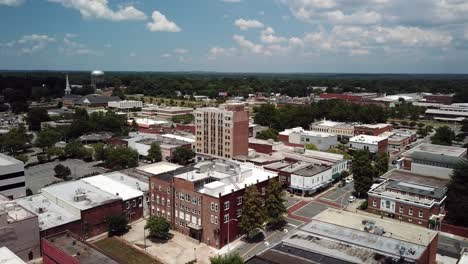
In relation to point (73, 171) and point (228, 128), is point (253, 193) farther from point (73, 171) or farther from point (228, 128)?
point (73, 171)

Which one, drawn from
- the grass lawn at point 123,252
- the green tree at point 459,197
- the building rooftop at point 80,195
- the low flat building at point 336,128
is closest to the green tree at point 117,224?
the grass lawn at point 123,252

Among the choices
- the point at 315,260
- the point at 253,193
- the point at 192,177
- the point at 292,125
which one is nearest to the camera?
the point at 315,260

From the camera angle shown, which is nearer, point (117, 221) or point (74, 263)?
point (74, 263)

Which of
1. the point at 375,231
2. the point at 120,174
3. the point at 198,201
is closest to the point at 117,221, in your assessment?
the point at 198,201

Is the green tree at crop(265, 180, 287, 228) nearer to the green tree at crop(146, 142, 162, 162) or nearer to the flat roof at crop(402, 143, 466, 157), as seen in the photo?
the flat roof at crop(402, 143, 466, 157)

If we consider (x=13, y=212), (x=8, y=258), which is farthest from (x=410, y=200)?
(x=13, y=212)

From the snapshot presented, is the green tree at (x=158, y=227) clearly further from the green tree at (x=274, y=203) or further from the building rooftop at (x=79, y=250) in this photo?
the green tree at (x=274, y=203)

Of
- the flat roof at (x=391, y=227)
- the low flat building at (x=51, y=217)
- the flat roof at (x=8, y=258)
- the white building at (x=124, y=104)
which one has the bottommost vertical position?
the low flat building at (x=51, y=217)
